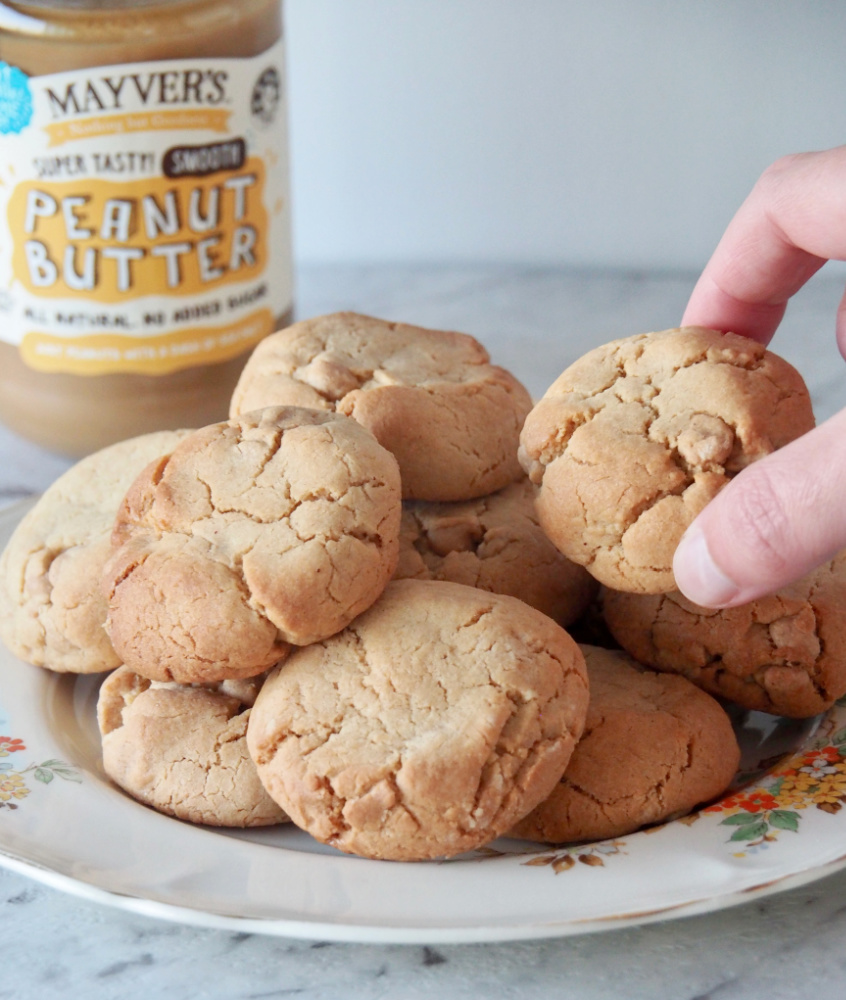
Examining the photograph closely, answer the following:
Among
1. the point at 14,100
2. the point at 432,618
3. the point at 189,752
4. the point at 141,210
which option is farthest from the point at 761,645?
the point at 14,100

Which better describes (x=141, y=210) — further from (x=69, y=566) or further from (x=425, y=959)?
(x=425, y=959)

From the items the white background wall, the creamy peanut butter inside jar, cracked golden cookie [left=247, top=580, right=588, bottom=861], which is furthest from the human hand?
the white background wall

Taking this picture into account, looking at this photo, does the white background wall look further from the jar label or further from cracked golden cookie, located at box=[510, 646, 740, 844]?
cracked golden cookie, located at box=[510, 646, 740, 844]

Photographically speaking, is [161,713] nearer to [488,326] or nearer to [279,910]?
[279,910]

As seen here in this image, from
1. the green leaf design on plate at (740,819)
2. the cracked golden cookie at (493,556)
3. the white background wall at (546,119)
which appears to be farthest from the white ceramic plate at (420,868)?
the white background wall at (546,119)

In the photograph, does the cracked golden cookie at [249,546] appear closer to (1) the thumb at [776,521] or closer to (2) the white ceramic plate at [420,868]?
(2) the white ceramic plate at [420,868]

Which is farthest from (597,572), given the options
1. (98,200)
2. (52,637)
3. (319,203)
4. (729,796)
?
(319,203)
